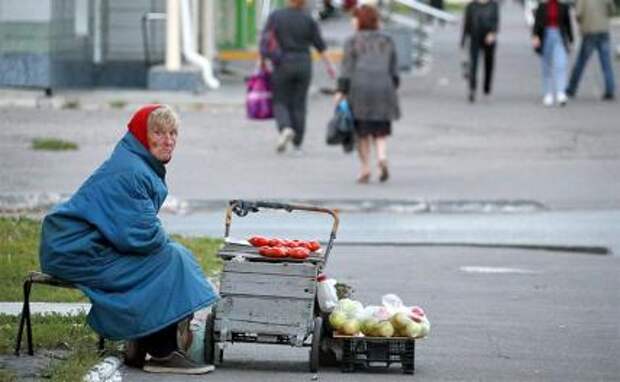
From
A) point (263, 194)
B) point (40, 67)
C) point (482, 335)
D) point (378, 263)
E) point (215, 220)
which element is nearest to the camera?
point (482, 335)

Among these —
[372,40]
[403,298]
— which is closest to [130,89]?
[372,40]

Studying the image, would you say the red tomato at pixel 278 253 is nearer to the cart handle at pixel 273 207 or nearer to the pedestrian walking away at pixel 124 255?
the cart handle at pixel 273 207

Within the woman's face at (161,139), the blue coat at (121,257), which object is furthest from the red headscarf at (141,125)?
the blue coat at (121,257)

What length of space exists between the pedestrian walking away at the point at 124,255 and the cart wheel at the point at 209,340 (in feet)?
0.79

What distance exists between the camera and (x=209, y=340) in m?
9.46

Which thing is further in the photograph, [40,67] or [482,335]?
[40,67]

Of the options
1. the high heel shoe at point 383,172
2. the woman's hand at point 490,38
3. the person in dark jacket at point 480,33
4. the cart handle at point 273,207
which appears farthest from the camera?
the woman's hand at point 490,38

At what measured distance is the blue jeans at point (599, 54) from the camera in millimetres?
29188

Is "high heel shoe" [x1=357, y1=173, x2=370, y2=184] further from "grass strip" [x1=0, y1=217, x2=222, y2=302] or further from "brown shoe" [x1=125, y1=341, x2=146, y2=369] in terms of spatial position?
"brown shoe" [x1=125, y1=341, x2=146, y2=369]

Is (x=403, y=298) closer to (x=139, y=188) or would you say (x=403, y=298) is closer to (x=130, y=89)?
(x=139, y=188)

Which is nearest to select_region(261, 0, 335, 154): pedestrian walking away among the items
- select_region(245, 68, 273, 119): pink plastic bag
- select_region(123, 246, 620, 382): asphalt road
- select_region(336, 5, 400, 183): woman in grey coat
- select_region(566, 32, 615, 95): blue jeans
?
select_region(245, 68, 273, 119): pink plastic bag

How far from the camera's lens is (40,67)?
86.9 feet

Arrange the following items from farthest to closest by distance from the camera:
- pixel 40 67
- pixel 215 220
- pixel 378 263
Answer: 1. pixel 40 67
2. pixel 215 220
3. pixel 378 263

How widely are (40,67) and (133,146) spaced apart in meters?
17.6
